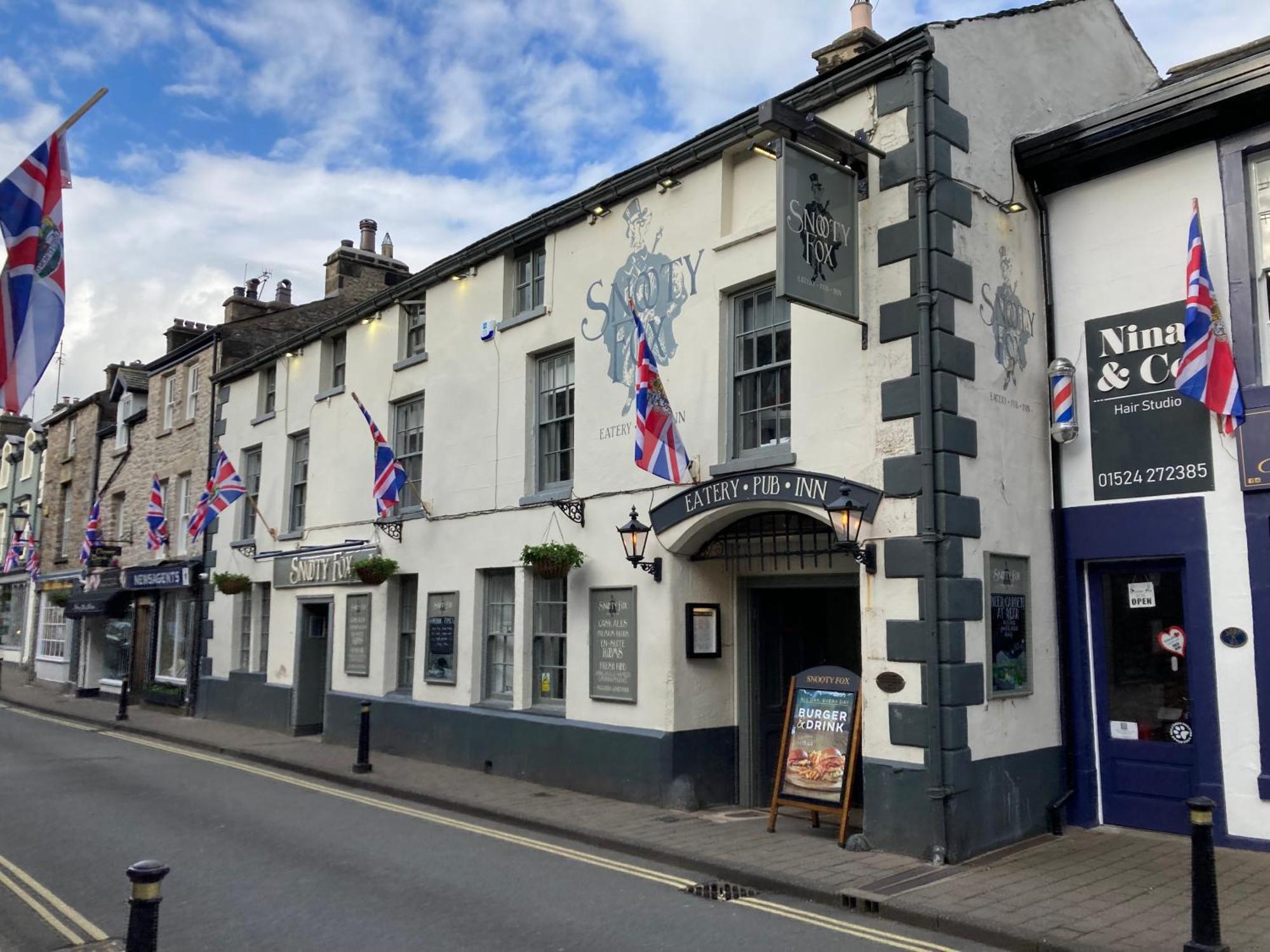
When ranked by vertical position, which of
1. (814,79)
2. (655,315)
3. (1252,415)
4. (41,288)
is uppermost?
(814,79)

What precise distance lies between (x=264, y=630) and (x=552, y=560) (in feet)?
34.2

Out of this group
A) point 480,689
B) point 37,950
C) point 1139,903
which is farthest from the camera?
point 480,689

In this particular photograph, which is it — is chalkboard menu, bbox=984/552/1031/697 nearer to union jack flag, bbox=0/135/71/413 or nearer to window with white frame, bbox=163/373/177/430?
union jack flag, bbox=0/135/71/413

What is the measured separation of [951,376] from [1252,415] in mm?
2616

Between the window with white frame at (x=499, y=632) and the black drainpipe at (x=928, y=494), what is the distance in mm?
6625

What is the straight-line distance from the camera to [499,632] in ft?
47.5

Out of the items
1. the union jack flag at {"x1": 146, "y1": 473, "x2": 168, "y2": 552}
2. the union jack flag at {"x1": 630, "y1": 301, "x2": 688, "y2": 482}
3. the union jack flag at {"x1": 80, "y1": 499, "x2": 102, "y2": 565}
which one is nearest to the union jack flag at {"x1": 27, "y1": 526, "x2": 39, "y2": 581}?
the union jack flag at {"x1": 80, "y1": 499, "x2": 102, "y2": 565}

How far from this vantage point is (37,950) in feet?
22.3

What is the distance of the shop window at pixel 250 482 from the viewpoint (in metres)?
21.4

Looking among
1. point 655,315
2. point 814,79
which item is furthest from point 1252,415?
point 655,315

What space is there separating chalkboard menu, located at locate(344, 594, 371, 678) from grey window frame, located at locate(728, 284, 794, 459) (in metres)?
8.09

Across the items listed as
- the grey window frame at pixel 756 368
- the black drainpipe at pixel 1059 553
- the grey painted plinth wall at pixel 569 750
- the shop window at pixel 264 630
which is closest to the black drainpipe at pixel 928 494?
the grey window frame at pixel 756 368

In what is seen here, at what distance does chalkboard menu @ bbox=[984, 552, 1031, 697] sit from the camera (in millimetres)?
9633

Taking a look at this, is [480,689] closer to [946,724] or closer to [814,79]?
[946,724]
